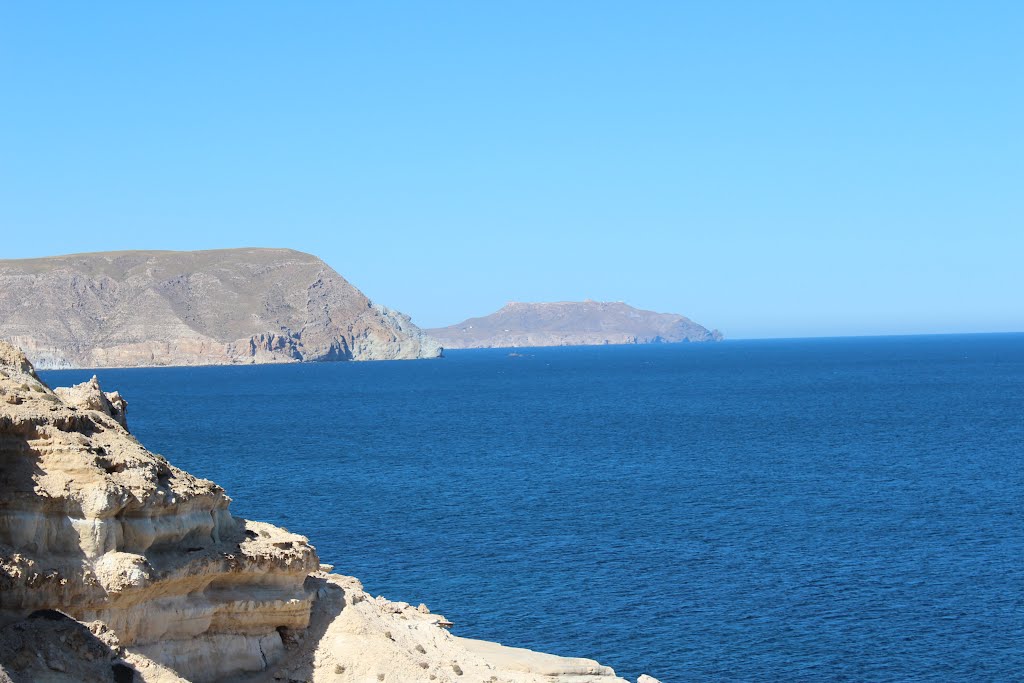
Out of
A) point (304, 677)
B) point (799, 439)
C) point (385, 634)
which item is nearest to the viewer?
point (304, 677)

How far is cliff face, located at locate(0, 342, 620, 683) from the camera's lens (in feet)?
65.3

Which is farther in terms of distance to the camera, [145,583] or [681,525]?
[681,525]

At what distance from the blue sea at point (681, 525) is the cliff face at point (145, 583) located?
42.1 ft

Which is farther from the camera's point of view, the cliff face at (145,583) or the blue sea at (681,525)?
the blue sea at (681,525)

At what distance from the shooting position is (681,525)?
59344 millimetres

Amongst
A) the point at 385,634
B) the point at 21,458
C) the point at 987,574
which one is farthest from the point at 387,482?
the point at 21,458

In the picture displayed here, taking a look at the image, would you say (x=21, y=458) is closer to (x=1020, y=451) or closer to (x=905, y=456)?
(x=905, y=456)

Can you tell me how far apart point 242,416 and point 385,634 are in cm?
10626

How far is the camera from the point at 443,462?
86.6 metres

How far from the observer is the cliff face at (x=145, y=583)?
784 inches

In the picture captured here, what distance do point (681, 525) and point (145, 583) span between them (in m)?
41.3

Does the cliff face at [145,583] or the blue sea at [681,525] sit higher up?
the cliff face at [145,583]

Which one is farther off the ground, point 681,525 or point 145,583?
point 145,583

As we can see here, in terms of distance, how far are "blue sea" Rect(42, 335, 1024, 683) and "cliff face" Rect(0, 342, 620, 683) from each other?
1283cm
